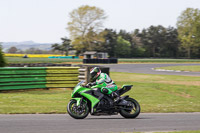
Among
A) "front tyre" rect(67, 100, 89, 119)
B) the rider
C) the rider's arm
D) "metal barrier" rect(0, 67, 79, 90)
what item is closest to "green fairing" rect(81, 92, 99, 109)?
"front tyre" rect(67, 100, 89, 119)

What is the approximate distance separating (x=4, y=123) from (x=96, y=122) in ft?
7.52

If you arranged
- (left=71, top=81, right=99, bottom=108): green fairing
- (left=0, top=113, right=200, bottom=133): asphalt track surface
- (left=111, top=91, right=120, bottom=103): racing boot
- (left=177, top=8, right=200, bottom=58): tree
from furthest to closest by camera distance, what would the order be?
(left=177, top=8, right=200, bottom=58): tree → (left=111, top=91, right=120, bottom=103): racing boot → (left=71, top=81, right=99, bottom=108): green fairing → (left=0, top=113, right=200, bottom=133): asphalt track surface

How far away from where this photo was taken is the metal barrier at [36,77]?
52.0ft

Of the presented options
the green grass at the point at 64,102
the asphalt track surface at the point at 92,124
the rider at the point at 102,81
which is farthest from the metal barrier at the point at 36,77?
the rider at the point at 102,81

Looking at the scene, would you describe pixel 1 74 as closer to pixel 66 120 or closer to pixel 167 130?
pixel 66 120

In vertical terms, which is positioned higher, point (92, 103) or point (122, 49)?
point (122, 49)

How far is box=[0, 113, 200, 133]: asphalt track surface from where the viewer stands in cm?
695

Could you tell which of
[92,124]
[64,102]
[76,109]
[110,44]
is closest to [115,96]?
[76,109]

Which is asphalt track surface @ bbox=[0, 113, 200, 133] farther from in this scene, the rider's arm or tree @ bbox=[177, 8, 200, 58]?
tree @ bbox=[177, 8, 200, 58]

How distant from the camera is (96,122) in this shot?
807 centimetres

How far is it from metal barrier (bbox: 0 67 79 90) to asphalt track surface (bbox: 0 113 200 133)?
727 cm

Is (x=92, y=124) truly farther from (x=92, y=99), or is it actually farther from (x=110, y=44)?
(x=110, y=44)

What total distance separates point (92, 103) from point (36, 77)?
8877 millimetres

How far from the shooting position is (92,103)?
844cm
